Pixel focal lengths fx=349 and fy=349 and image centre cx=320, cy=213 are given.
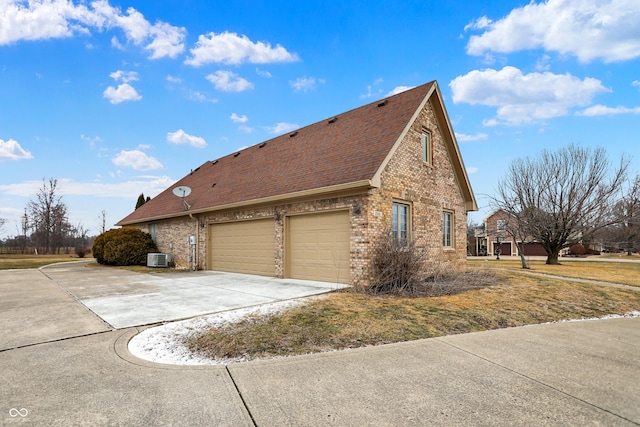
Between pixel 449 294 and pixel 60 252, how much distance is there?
48083 millimetres

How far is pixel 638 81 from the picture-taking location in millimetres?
13938

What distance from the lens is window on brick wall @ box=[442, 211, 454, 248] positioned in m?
13.7

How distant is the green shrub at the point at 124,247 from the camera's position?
18484 millimetres

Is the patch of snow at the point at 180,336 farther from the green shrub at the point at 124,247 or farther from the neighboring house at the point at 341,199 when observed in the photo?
the green shrub at the point at 124,247

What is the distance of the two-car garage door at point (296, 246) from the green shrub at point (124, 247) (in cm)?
646

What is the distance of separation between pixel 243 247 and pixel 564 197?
877 inches

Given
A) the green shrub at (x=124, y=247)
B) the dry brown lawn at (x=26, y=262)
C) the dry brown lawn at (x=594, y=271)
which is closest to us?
the dry brown lawn at (x=594, y=271)

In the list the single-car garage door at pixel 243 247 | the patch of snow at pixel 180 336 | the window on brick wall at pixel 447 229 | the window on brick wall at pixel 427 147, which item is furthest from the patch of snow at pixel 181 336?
the window on brick wall at pixel 427 147

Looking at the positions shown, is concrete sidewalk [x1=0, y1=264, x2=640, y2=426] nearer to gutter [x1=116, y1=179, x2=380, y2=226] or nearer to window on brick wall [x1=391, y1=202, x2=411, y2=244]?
gutter [x1=116, y1=179, x2=380, y2=226]

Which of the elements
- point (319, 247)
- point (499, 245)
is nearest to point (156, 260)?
point (319, 247)

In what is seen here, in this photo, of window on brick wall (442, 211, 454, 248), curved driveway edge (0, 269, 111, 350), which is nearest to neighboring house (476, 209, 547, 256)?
window on brick wall (442, 211, 454, 248)

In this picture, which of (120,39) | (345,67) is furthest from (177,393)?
(345,67)

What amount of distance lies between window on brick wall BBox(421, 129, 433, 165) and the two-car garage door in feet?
14.6

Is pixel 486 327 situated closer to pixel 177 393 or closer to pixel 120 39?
pixel 177 393
